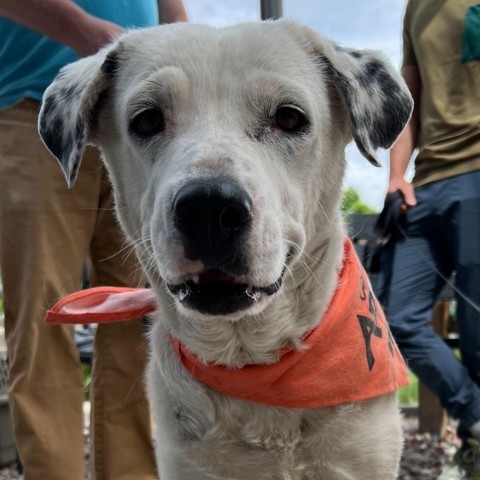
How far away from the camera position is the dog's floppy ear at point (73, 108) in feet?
6.67

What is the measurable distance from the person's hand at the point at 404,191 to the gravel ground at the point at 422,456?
1853mm

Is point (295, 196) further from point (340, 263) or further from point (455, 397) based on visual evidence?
point (455, 397)

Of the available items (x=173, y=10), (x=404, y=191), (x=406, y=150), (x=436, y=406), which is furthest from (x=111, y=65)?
(x=436, y=406)

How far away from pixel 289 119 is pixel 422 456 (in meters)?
3.33

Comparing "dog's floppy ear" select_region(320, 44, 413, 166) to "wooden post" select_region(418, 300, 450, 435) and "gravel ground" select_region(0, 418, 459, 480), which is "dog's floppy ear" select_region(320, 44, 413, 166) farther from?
"wooden post" select_region(418, 300, 450, 435)

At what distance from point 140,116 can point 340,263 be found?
32.3 inches

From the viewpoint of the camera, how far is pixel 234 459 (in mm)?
1936

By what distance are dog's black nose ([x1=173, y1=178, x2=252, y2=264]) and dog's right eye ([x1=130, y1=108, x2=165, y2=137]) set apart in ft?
1.33

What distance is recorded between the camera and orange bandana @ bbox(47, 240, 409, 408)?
77.0 inches

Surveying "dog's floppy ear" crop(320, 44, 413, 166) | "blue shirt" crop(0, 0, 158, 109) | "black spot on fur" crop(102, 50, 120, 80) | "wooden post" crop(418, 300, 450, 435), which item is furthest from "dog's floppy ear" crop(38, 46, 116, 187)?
"wooden post" crop(418, 300, 450, 435)

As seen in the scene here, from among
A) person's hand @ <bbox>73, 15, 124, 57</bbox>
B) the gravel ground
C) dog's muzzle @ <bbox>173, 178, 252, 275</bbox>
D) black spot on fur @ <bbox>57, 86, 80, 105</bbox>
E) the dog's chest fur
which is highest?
person's hand @ <bbox>73, 15, 124, 57</bbox>

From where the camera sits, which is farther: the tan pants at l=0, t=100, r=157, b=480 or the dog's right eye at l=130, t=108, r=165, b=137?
the tan pants at l=0, t=100, r=157, b=480

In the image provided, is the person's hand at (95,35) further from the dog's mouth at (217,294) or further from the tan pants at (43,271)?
the dog's mouth at (217,294)

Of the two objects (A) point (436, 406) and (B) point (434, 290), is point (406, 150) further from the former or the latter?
(A) point (436, 406)
